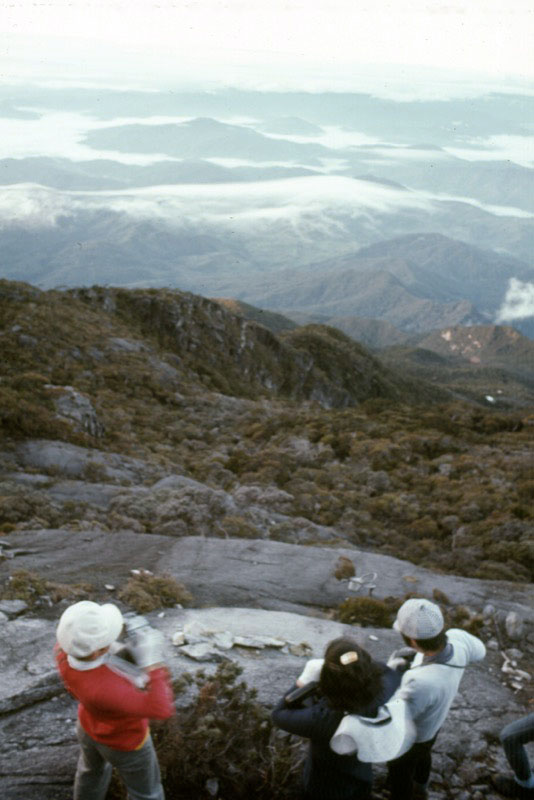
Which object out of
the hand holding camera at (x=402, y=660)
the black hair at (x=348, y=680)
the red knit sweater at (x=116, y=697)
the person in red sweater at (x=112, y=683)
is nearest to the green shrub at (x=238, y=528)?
the hand holding camera at (x=402, y=660)

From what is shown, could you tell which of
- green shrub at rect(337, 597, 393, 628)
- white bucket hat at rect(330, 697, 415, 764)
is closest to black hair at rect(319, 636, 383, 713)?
white bucket hat at rect(330, 697, 415, 764)

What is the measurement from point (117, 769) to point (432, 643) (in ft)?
9.13

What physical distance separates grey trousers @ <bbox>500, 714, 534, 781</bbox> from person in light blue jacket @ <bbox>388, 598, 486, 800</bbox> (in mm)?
935

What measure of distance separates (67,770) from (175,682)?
4.79ft

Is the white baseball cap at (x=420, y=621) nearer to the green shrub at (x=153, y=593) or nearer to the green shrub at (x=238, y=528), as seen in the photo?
the green shrub at (x=153, y=593)

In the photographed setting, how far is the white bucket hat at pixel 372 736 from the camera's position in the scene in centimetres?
486

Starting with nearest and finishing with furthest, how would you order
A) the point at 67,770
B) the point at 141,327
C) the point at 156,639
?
the point at 156,639 < the point at 67,770 < the point at 141,327

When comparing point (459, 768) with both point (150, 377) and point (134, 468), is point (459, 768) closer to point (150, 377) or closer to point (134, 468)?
point (134, 468)

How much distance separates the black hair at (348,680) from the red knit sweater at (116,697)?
121cm

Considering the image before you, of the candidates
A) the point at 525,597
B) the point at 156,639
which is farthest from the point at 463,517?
the point at 156,639

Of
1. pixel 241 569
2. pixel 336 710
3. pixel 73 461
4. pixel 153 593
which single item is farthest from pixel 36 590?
pixel 73 461

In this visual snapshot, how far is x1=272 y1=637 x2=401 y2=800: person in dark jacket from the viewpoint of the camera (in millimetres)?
4898

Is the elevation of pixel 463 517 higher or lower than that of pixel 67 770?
lower

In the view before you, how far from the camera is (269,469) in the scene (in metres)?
22.4
